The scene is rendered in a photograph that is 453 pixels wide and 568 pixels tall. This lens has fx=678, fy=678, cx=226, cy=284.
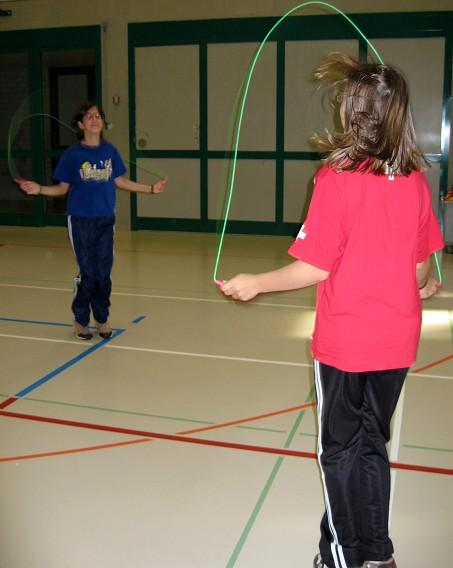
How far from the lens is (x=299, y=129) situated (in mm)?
9094

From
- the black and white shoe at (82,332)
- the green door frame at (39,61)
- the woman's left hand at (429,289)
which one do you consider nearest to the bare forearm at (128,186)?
the black and white shoe at (82,332)

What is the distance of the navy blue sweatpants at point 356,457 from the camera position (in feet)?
5.80

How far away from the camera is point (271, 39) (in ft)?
29.5

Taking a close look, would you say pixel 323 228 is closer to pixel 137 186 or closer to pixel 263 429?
pixel 263 429

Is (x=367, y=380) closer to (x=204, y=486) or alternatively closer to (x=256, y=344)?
(x=204, y=486)

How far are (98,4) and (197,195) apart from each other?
310cm

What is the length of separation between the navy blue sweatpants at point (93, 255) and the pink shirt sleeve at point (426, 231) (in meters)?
2.75

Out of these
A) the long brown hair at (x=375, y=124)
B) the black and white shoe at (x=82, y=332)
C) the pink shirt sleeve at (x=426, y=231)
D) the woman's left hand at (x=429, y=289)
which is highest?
the long brown hair at (x=375, y=124)

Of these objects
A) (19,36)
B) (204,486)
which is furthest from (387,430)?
(19,36)

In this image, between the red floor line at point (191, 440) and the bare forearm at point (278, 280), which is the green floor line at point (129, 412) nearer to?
the red floor line at point (191, 440)

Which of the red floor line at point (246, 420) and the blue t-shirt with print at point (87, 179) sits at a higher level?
the blue t-shirt with print at point (87, 179)

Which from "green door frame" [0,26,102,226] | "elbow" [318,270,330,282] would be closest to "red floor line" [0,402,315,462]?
"elbow" [318,270,330,282]

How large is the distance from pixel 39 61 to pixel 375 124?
31.2 ft

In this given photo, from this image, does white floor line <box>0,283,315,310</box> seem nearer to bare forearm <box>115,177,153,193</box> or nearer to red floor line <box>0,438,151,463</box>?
bare forearm <box>115,177,153,193</box>
